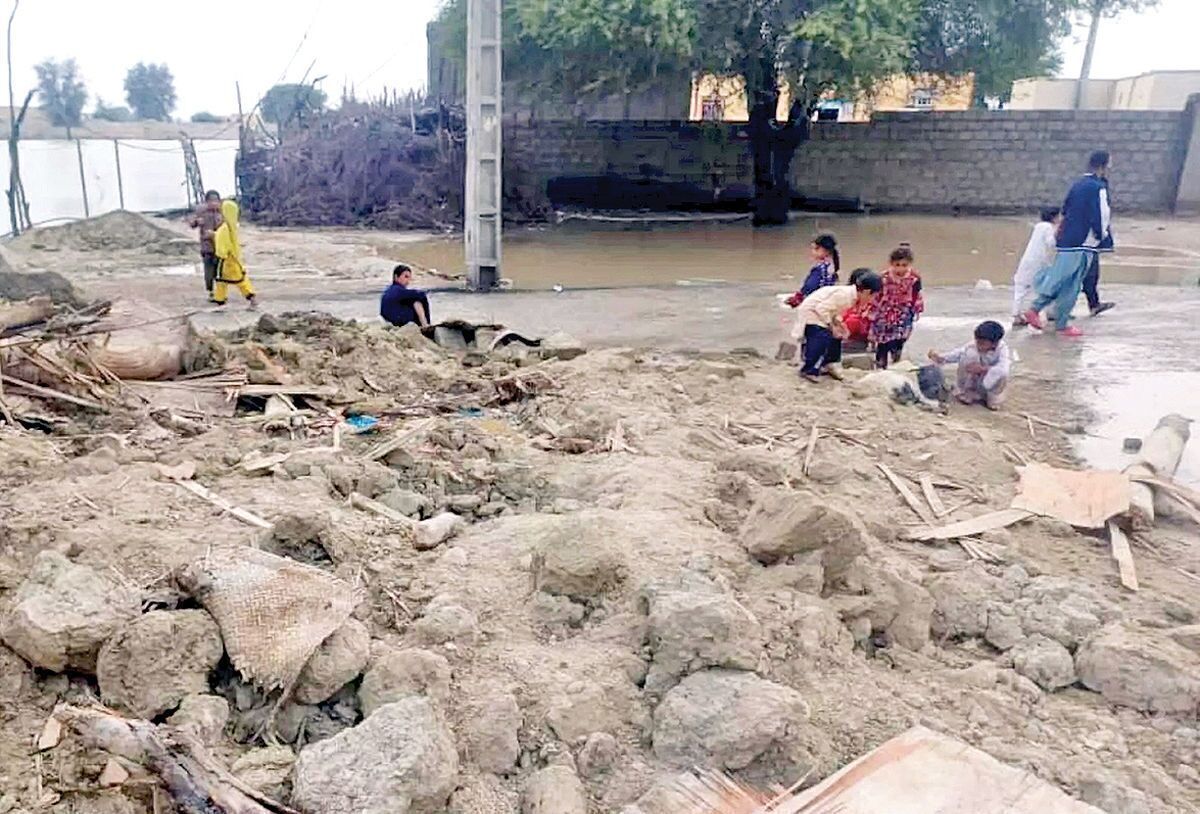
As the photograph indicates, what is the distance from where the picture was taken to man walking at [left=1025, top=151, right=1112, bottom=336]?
31.8 ft

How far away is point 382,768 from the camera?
101 inches

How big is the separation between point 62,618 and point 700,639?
194 centimetres

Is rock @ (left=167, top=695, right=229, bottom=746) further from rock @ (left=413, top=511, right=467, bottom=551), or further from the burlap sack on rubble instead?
rock @ (left=413, top=511, right=467, bottom=551)

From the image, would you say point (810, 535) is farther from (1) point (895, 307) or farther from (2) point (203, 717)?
(1) point (895, 307)

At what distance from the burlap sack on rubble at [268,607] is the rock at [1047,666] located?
2.42 metres

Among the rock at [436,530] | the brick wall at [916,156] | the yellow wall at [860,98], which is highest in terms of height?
the yellow wall at [860,98]

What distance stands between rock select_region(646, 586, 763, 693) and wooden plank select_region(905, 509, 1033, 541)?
176 cm

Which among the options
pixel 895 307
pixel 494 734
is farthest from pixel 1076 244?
pixel 494 734

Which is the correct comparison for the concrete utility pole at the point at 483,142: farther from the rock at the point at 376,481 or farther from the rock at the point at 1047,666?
the rock at the point at 1047,666

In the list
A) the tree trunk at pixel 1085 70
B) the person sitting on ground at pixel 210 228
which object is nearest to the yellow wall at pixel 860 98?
the tree trunk at pixel 1085 70

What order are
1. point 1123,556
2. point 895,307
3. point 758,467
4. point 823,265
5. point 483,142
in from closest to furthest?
point 1123,556 < point 758,467 < point 895,307 < point 823,265 < point 483,142

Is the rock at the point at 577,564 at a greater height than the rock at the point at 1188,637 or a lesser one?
greater

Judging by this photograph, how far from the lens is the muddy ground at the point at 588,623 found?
285cm

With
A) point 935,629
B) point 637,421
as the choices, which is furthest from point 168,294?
point 935,629
